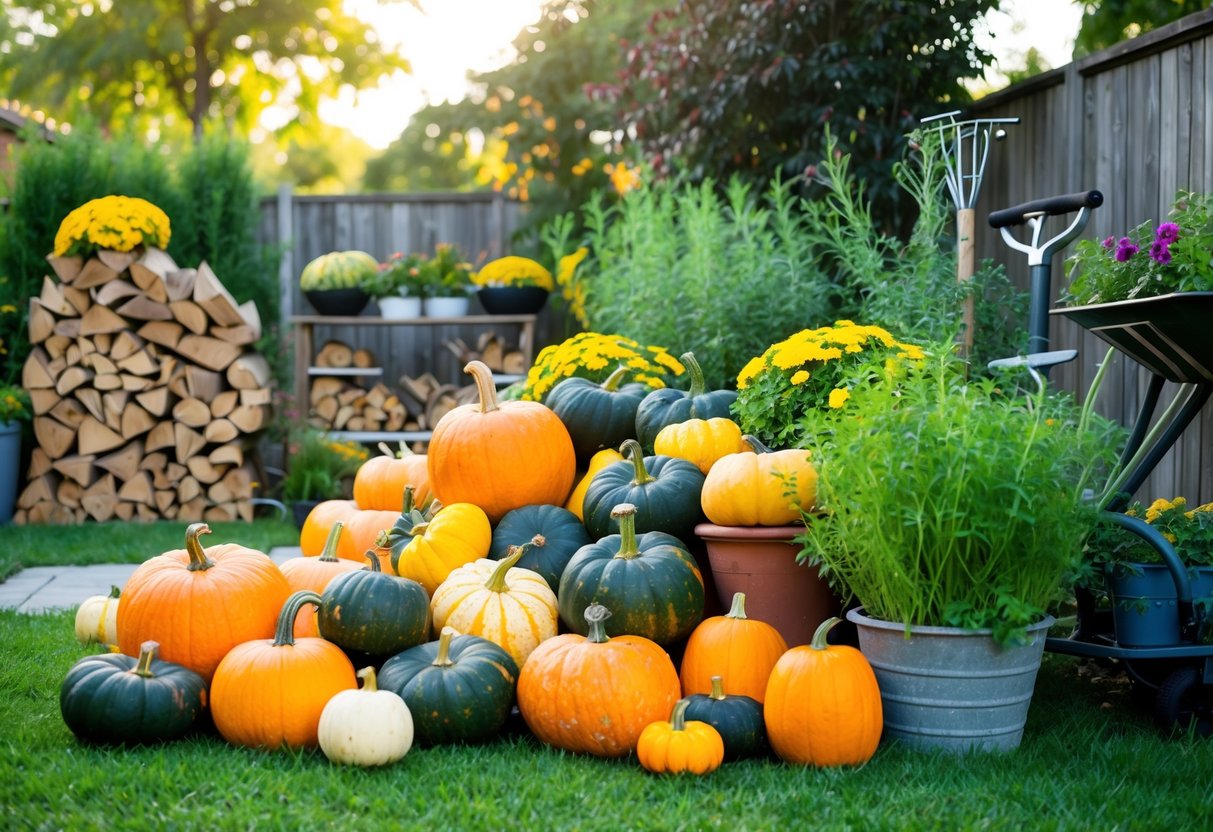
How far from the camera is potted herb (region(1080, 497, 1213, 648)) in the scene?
2.78 m

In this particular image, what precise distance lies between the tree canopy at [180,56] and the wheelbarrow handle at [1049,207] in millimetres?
11580

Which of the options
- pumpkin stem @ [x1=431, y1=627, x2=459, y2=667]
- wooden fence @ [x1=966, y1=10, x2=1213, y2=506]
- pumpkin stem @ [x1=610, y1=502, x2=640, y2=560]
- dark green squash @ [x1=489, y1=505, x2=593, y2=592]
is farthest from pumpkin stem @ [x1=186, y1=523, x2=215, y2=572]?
wooden fence @ [x1=966, y1=10, x2=1213, y2=506]

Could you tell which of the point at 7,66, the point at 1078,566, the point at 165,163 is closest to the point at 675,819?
the point at 1078,566

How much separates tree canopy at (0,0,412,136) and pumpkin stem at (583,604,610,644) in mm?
11868

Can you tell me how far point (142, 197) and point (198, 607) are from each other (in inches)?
195

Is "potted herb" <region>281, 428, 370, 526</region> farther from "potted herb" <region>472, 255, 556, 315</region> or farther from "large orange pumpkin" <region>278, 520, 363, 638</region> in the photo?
"large orange pumpkin" <region>278, 520, 363, 638</region>

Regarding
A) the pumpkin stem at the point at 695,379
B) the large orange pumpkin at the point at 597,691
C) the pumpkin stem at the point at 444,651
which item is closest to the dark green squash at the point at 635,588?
the large orange pumpkin at the point at 597,691

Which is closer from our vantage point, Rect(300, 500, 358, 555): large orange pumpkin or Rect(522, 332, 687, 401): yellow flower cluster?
Rect(300, 500, 358, 555): large orange pumpkin

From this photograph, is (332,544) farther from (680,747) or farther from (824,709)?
(824,709)

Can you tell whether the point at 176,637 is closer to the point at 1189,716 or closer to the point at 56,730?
the point at 56,730

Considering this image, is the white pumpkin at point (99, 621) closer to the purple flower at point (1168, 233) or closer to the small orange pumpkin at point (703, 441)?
the small orange pumpkin at point (703, 441)

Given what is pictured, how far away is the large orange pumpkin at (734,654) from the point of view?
2787mm

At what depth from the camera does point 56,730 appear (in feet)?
8.91

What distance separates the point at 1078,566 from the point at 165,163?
632 cm
